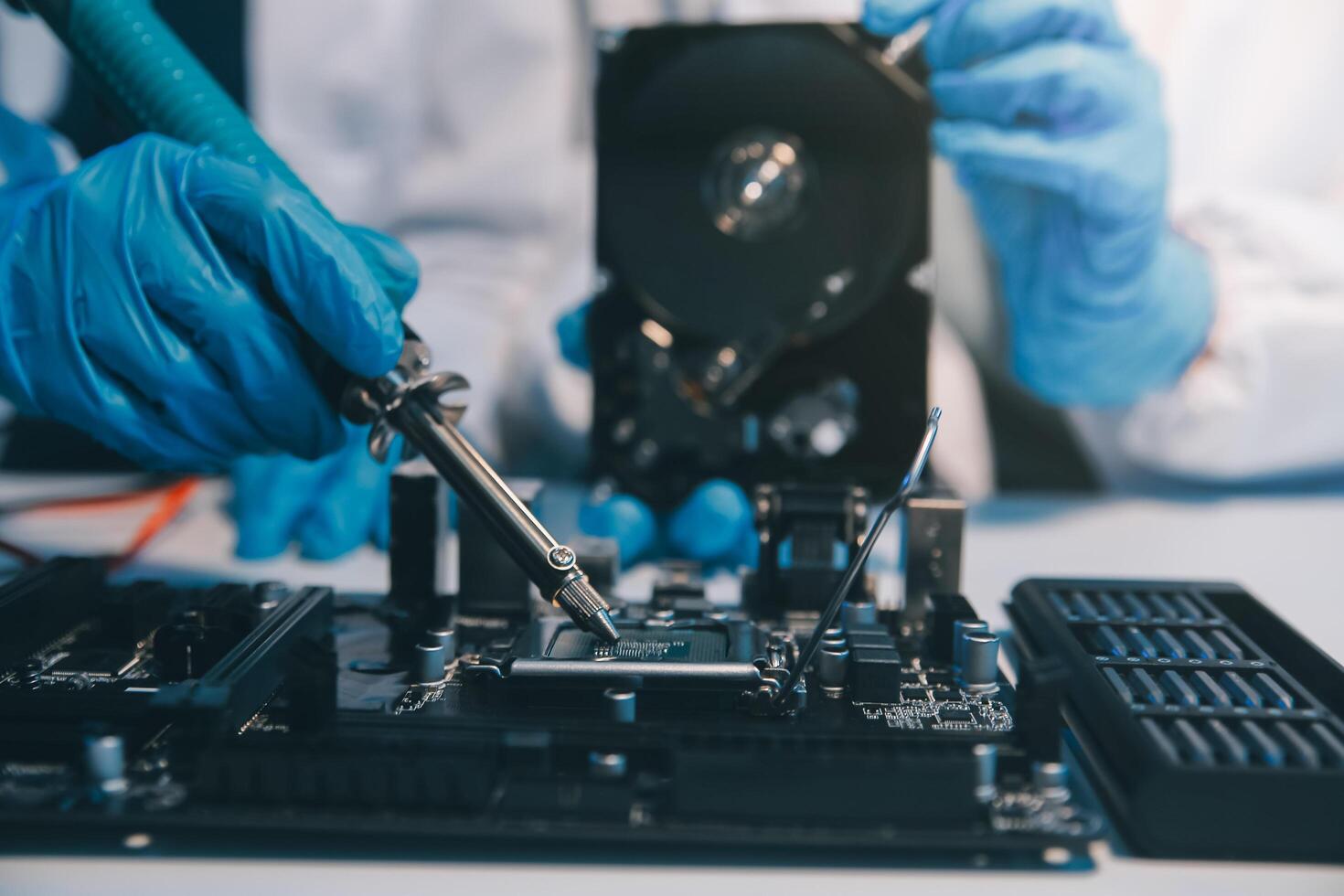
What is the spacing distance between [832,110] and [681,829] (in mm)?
595

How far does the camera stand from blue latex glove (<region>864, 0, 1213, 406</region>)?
898 mm

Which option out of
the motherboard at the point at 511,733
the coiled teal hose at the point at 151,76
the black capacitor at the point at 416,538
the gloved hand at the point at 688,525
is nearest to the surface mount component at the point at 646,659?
the motherboard at the point at 511,733

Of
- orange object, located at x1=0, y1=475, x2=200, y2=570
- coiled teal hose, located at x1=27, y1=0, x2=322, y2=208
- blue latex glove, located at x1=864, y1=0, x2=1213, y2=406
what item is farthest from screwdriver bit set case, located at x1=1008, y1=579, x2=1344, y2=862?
orange object, located at x1=0, y1=475, x2=200, y2=570

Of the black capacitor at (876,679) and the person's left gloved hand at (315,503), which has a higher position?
the person's left gloved hand at (315,503)

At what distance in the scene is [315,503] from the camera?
2.94 ft

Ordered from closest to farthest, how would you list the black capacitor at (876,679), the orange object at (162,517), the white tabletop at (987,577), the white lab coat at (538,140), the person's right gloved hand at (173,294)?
the white tabletop at (987,577) → the black capacitor at (876,679) → the person's right gloved hand at (173,294) → the orange object at (162,517) → the white lab coat at (538,140)

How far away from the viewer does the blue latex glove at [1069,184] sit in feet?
2.95

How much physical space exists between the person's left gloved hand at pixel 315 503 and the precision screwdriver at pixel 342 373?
0.20 m

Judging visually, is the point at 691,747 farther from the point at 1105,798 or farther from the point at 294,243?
the point at 294,243

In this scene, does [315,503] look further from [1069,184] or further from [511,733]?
[1069,184]

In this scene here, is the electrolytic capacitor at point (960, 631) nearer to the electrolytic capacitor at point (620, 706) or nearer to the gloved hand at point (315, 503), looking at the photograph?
the electrolytic capacitor at point (620, 706)

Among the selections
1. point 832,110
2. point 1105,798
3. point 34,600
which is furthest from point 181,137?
point 1105,798

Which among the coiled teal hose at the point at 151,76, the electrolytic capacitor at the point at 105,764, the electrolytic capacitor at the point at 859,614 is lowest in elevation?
the electrolytic capacitor at the point at 105,764

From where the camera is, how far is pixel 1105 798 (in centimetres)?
48
